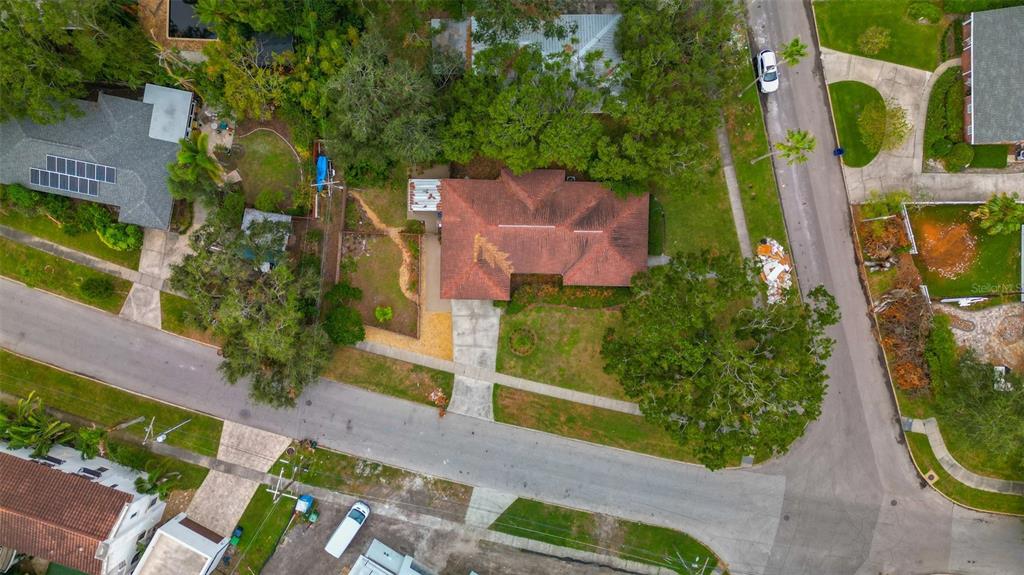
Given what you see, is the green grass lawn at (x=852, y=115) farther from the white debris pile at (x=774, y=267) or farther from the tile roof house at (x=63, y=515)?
the tile roof house at (x=63, y=515)

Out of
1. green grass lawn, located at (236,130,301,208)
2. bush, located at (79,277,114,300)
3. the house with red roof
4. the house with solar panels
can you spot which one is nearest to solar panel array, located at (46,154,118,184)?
the house with solar panels

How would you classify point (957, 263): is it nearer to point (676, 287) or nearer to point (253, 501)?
point (676, 287)

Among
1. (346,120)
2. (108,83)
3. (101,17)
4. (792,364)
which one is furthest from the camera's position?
(108,83)

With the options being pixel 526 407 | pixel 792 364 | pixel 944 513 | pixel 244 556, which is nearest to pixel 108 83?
pixel 244 556

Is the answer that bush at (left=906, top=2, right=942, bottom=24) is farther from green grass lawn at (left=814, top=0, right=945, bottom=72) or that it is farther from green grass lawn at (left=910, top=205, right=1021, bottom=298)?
green grass lawn at (left=910, top=205, right=1021, bottom=298)

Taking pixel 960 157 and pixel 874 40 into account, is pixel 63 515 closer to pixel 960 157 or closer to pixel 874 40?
pixel 874 40

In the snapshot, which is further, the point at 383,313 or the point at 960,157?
the point at 383,313

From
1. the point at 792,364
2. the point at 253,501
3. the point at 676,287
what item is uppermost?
the point at 676,287

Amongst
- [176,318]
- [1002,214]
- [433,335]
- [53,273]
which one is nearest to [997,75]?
[1002,214]
